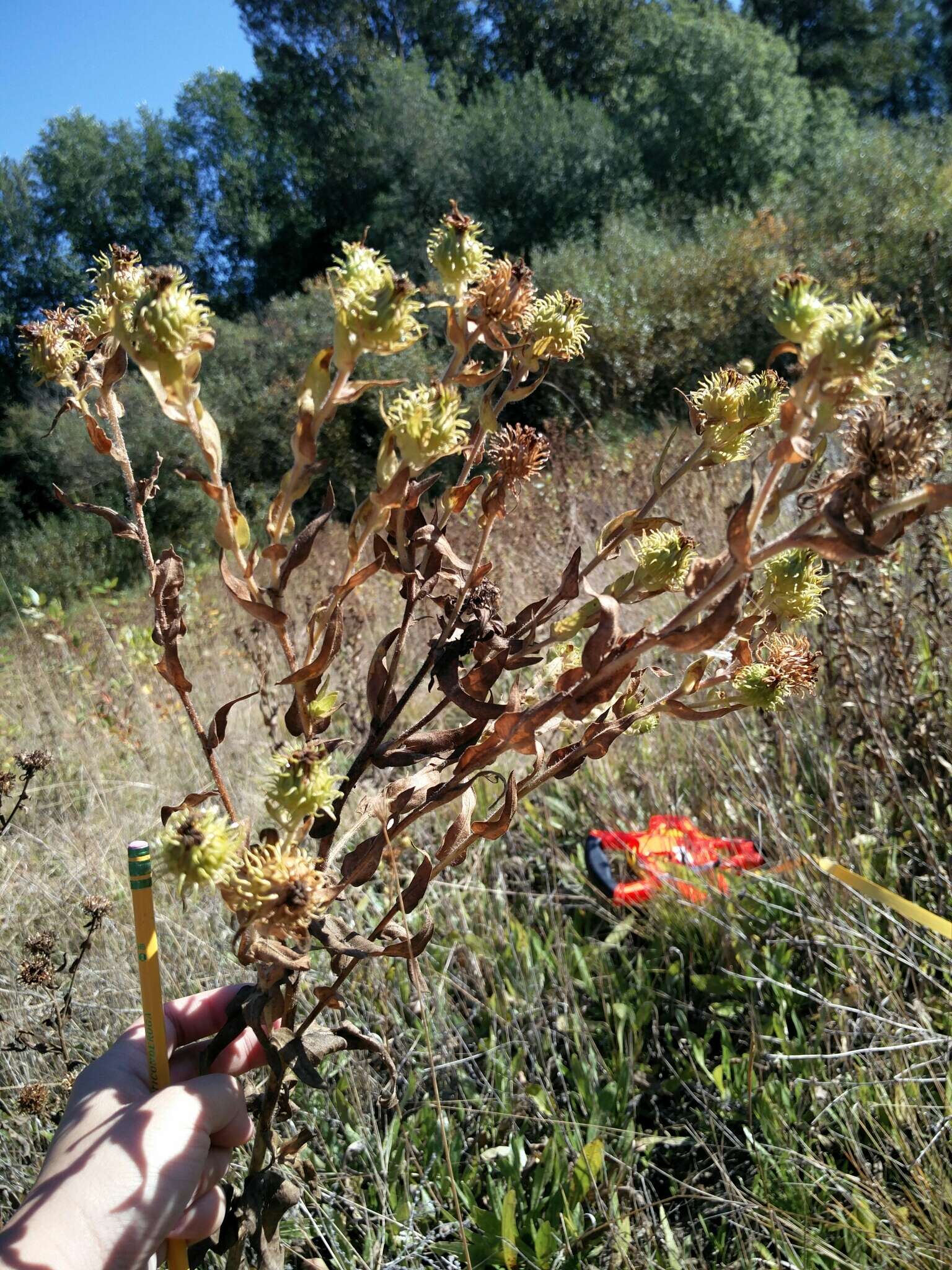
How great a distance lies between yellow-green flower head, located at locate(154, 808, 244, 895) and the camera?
0.43m

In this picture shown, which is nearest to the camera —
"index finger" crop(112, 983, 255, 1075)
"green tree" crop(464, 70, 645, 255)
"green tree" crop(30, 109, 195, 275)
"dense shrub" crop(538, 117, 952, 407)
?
"index finger" crop(112, 983, 255, 1075)

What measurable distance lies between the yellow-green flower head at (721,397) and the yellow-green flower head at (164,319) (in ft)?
1.04

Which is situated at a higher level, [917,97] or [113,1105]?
[917,97]

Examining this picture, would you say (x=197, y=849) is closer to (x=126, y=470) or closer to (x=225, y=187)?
(x=126, y=470)

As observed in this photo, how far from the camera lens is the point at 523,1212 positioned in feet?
3.74

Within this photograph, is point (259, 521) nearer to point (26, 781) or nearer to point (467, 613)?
point (26, 781)

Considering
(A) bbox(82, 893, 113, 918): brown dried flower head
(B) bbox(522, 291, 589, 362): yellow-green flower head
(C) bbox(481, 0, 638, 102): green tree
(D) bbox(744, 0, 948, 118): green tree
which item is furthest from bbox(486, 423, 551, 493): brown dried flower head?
(D) bbox(744, 0, 948, 118): green tree

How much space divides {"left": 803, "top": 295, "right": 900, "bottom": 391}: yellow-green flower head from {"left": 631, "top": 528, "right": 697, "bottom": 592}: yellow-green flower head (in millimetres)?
168

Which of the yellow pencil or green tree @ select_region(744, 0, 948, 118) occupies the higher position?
green tree @ select_region(744, 0, 948, 118)

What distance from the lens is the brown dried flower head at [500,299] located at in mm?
560

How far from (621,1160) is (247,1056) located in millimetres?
656

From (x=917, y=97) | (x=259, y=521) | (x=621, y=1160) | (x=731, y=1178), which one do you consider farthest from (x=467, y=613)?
(x=917, y=97)

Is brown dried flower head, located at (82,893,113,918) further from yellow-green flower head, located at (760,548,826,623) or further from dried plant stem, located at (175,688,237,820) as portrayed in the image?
yellow-green flower head, located at (760,548,826,623)

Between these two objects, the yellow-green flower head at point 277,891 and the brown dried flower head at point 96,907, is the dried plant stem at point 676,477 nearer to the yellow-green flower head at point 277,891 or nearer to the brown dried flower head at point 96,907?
the yellow-green flower head at point 277,891
